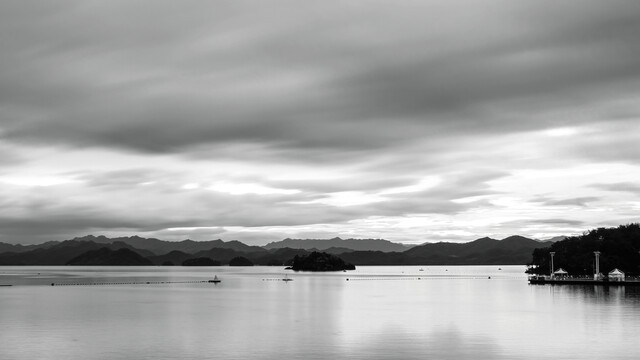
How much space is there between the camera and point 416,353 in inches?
2675

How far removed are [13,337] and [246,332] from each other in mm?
25504

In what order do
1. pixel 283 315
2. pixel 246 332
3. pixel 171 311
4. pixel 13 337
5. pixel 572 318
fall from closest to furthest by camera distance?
pixel 13 337 < pixel 246 332 < pixel 572 318 < pixel 283 315 < pixel 171 311

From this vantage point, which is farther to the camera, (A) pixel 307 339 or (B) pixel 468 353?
(A) pixel 307 339

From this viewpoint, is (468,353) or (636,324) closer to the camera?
(468,353)

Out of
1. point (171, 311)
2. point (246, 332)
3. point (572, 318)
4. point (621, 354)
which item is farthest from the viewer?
point (171, 311)

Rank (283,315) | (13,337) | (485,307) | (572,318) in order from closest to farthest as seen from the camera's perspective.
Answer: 1. (13,337)
2. (572,318)
3. (283,315)
4. (485,307)

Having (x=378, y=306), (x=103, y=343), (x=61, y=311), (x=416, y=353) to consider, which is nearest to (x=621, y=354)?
(x=416, y=353)

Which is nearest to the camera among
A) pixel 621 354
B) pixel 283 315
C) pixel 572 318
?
pixel 621 354

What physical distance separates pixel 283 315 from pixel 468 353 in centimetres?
5108

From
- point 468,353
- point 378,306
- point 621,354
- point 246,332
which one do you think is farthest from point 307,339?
point 378,306

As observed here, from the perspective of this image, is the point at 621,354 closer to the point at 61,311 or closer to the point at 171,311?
the point at 171,311

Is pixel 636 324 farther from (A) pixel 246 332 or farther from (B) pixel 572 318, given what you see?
(A) pixel 246 332

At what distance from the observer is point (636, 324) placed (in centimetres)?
9288

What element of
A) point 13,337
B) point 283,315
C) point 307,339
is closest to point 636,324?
point 307,339
